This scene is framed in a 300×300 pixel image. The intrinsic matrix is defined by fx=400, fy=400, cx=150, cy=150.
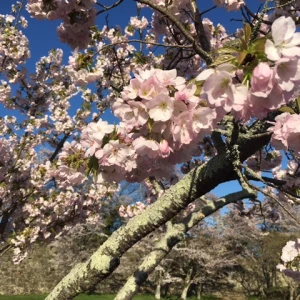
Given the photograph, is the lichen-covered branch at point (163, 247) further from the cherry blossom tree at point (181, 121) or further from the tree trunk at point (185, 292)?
the tree trunk at point (185, 292)

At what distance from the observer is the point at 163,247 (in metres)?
2.78

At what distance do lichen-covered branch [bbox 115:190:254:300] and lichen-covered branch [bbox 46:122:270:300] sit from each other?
338 mm

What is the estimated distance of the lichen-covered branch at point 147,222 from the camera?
221 cm

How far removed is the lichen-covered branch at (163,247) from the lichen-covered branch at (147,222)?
0.34 meters

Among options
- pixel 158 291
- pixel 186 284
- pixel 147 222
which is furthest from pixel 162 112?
pixel 186 284

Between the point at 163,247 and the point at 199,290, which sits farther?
the point at 199,290

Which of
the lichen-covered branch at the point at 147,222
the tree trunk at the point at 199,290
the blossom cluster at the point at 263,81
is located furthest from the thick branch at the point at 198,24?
the tree trunk at the point at 199,290

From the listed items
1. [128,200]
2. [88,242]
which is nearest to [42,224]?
[88,242]

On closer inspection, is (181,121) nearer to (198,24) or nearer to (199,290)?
(198,24)

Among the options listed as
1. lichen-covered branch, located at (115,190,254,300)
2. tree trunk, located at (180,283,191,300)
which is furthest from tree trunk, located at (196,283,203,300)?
lichen-covered branch, located at (115,190,254,300)

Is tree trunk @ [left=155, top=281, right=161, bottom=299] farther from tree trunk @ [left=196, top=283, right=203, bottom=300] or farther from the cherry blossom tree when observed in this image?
the cherry blossom tree

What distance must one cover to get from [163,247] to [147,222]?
2.00 ft

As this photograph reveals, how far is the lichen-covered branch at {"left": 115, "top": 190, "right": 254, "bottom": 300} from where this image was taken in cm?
254

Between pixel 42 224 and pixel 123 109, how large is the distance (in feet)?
27.1
